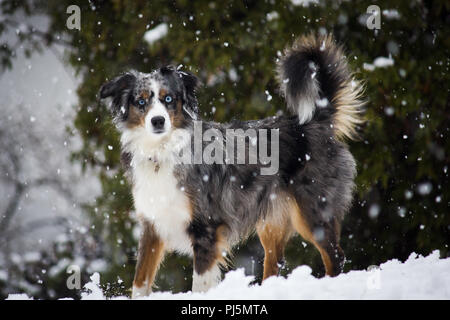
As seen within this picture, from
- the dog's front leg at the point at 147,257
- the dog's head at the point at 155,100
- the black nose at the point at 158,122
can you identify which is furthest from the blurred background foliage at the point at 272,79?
the black nose at the point at 158,122

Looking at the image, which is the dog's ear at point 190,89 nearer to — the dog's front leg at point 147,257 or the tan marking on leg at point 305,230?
the dog's front leg at point 147,257

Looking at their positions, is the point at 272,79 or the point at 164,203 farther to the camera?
the point at 272,79

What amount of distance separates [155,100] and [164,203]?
0.83 m

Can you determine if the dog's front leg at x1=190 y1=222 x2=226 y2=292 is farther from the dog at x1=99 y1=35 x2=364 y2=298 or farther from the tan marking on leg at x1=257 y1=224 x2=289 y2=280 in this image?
the tan marking on leg at x1=257 y1=224 x2=289 y2=280

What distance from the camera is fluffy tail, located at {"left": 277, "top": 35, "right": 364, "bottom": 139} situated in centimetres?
471

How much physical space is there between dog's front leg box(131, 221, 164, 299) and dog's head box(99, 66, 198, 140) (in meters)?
0.81

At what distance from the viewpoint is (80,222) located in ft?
26.8

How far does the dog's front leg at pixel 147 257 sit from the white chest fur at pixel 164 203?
81 mm

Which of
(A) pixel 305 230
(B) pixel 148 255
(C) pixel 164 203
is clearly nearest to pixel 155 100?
(C) pixel 164 203

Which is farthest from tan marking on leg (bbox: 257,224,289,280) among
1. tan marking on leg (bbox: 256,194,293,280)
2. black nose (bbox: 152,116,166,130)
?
black nose (bbox: 152,116,166,130)

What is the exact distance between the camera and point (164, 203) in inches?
157

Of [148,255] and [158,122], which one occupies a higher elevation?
[158,122]

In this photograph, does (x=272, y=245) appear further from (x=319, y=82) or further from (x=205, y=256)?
(x=319, y=82)

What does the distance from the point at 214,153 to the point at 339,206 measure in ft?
4.41
